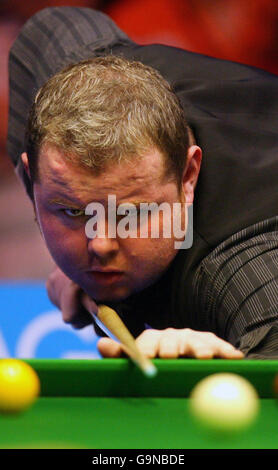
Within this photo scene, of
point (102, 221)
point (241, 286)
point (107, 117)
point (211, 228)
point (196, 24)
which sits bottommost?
point (241, 286)

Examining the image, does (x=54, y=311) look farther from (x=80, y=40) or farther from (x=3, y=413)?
(x=3, y=413)

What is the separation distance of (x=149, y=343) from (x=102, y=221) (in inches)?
20.4

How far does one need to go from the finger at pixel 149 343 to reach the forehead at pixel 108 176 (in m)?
0.51

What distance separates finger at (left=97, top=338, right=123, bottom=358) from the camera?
1893 millimetres

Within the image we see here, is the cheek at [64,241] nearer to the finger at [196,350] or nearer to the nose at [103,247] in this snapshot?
the nose at [103,247]

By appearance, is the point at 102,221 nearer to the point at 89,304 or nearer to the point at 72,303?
the point at 89,304

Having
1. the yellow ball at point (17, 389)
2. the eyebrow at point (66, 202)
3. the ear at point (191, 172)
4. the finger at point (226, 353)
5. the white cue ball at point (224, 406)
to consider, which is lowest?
the white cue ball at point (224, 406)

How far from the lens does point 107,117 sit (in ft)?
7.64

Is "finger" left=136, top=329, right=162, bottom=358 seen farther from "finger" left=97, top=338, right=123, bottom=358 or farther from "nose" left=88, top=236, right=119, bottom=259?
"nose" left=88, top=236, right=119, bottom=259

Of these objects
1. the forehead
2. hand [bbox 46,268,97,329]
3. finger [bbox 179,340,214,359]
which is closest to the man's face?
the forehead

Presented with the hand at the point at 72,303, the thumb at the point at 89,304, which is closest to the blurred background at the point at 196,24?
the hand at the point at 72,303

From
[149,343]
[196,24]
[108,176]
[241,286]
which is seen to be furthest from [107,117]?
[196,24]

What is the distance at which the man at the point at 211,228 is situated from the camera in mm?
2285
